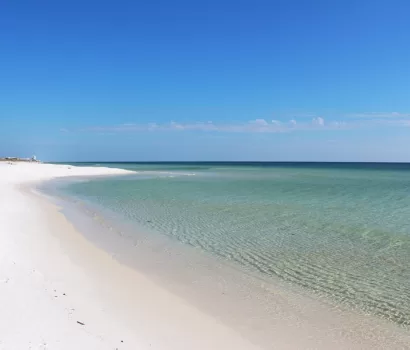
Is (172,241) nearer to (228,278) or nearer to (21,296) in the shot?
(228,278)

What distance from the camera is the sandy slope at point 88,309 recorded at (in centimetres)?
468

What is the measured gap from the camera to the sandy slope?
4676 mm

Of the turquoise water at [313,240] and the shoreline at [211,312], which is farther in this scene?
the turquoise water at [313,240]

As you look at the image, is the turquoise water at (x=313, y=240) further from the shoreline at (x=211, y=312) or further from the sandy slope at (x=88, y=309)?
the sandy slope at (x=88, y=309)

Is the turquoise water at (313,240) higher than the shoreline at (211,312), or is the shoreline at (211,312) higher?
the turquoise water at (313,240)

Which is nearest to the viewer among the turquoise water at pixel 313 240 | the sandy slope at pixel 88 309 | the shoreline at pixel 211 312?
the sandy slope at pixel 88 309

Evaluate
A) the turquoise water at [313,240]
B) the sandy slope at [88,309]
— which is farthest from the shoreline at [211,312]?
the turquoise water at [313,240]

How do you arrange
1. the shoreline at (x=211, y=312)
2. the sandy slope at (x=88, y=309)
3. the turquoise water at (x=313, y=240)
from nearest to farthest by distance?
the sandy slope at (x=88, y=309) → the shoreline at (x=211, y=312) → the turquoise water at (x=313, y=240)

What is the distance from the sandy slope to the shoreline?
3 cm

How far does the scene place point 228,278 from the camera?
845 centimetres

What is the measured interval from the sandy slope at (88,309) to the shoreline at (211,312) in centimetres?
3

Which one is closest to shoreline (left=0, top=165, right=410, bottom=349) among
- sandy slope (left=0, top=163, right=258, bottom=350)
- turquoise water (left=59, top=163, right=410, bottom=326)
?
sandy slope (left=0, top=163, right=258, bottom=350)

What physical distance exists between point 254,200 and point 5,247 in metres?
17.7

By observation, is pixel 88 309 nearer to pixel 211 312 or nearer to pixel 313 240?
pixel 211 312
